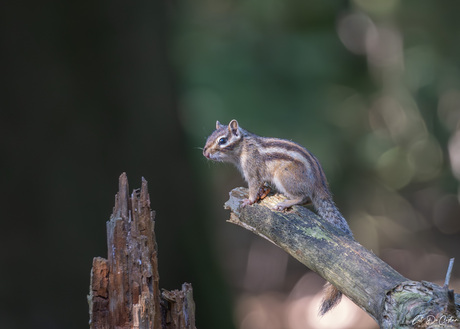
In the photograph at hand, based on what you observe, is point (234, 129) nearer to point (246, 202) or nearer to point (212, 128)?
point (246, 202)

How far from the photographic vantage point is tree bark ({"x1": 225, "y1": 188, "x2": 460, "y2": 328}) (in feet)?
6.83

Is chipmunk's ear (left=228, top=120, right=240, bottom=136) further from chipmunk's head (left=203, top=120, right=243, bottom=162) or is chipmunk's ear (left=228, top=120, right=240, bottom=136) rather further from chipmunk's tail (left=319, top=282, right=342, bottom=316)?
chipmunk's tail (left=319, top=282, right=342, bottom=316)

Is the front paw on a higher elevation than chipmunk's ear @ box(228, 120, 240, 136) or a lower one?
lower

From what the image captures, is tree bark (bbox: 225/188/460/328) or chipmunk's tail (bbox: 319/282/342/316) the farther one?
chipmunk's tail (bbox: 319/282/342/316)

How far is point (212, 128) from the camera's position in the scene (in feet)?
24.8

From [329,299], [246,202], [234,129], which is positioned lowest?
[329,299]

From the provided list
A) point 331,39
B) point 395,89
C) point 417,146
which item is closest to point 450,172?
point 417,146

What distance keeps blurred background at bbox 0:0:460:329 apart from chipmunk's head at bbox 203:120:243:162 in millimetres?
1456

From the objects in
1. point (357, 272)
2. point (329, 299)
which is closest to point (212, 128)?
point (329, 299)

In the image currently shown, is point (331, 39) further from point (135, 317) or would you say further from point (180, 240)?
point (135, 317)

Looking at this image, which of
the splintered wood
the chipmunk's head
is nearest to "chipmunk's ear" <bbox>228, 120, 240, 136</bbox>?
the chipmunk's head

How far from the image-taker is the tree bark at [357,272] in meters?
2.08

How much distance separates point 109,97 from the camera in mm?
5793

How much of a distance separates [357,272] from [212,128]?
5257mm
